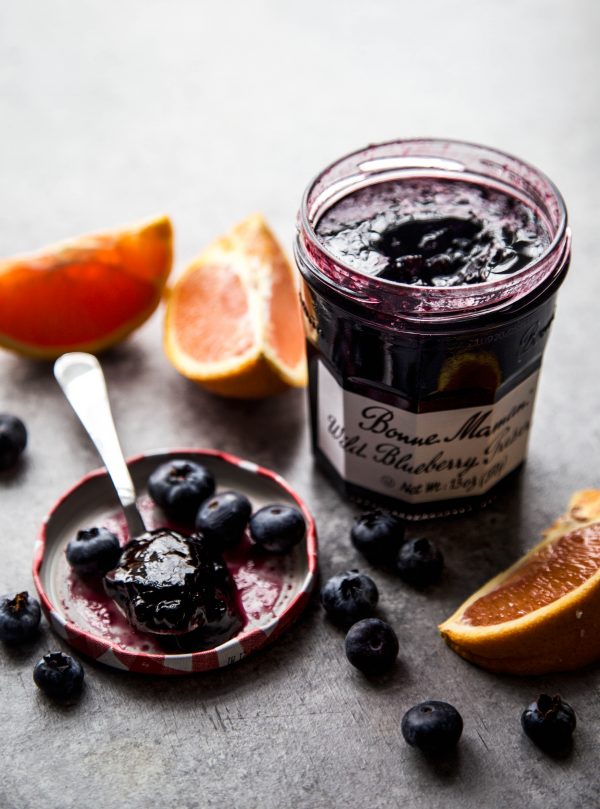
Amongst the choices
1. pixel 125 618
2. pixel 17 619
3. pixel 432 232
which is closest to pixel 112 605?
pixel 125 618

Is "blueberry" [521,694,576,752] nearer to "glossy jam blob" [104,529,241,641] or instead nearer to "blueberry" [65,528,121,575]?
"glossy jam blob" [104,529,241,641]

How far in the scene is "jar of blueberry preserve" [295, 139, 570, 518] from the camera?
1.62 m

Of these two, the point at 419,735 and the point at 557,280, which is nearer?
the point at 419,735

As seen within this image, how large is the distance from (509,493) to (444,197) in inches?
22.5

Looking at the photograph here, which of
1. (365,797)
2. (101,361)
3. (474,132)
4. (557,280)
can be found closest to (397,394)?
(557,280)

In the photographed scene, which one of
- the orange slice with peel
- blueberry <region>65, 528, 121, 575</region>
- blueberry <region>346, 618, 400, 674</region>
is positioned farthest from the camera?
the orange slice with peel

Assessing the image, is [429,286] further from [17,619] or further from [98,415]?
[17,619]

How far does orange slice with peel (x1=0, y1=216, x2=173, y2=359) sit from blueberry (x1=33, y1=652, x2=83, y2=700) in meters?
0.77

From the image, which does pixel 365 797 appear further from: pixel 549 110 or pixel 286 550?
pixel 549 110

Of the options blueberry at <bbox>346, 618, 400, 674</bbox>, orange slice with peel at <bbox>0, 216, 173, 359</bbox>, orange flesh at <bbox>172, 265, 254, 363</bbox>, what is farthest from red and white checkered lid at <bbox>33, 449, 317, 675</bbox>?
orange slice with peel at <bbox>0, 216, 173, 359</bbox>

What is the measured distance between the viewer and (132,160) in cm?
278

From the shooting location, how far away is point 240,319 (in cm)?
212

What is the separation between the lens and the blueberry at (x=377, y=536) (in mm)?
1804

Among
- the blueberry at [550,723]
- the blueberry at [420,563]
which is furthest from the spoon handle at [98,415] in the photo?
the blueberry at [550,723]
